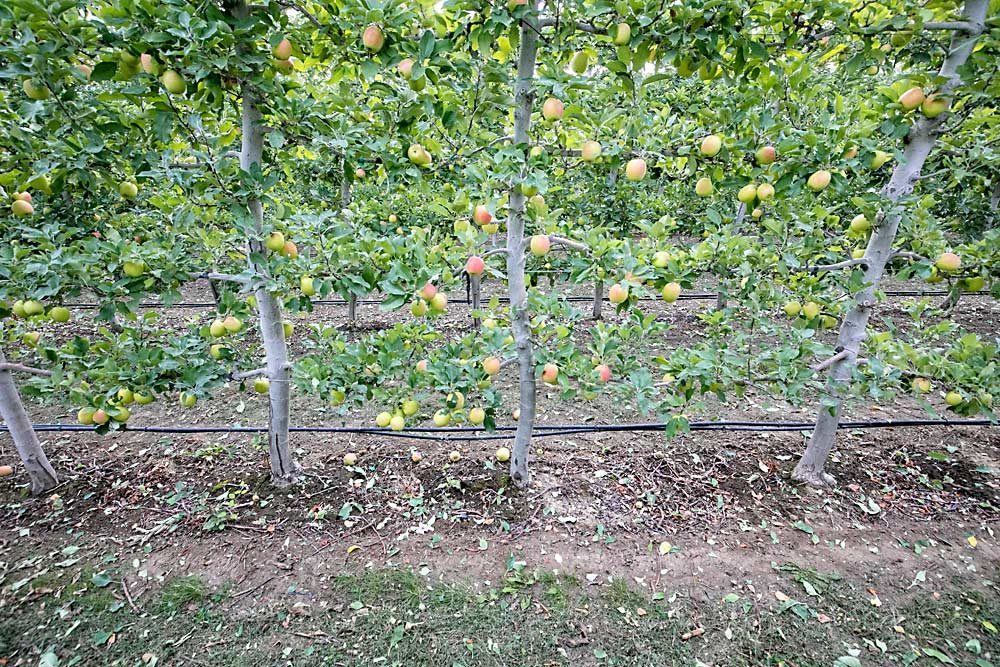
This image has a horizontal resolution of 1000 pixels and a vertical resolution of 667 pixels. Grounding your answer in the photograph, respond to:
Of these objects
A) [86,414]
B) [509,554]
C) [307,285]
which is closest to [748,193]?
[307,285]

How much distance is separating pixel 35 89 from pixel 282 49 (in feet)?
2.81

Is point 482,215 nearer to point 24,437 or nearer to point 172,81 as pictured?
point 172,81

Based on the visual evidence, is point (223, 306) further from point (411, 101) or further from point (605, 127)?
point (605, 127)

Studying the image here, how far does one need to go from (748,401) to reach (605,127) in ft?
9.47

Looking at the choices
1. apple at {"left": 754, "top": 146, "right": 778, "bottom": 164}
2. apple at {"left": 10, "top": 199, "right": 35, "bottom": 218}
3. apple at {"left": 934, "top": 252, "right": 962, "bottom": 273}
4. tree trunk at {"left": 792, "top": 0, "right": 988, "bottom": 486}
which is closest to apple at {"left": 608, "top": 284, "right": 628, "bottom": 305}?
apple at {"left": 754, "top": 146, "right": 778, "bottom": 164}

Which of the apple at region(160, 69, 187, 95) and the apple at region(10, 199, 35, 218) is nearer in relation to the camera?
the apple at region(160, 69, 187, 95)

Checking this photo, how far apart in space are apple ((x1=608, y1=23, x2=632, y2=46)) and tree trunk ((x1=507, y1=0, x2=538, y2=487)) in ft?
0.96

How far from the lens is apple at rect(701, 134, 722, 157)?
2.11 metres

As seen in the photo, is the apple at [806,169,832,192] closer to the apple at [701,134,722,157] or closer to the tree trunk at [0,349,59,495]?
the apple at [701,134,722,157]

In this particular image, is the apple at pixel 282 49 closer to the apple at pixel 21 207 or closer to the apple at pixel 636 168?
the apple at pixel 21 207

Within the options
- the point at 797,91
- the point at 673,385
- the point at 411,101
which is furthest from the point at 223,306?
the point at 797,91

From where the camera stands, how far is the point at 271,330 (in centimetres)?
262

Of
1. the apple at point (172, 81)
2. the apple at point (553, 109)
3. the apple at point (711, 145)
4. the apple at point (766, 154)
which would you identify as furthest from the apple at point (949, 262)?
the apple at point (172, 81)

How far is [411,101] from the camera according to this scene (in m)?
2.10
